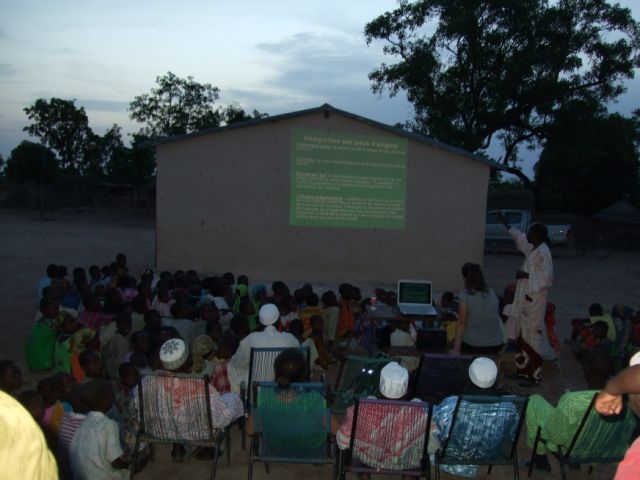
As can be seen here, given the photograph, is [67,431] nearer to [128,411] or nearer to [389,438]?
[128,411]

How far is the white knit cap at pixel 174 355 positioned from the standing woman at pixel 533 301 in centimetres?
372

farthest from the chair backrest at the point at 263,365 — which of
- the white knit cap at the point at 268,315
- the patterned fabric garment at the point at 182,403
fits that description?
the patterned fabric garment at the point at 182,403

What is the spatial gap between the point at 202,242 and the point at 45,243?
7.35m

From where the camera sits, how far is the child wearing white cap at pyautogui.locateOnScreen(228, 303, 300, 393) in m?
4.52

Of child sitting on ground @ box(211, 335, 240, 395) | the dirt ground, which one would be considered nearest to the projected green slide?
the dirt ground

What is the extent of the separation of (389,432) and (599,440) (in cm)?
131

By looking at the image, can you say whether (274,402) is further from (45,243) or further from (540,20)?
(540,20)

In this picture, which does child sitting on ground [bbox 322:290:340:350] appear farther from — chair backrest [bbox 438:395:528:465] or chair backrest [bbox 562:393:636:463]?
chair backrest [bbox 562:393:636:463]

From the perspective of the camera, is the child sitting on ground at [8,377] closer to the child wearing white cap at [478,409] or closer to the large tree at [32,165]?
the child wearing white cap at [478,409]

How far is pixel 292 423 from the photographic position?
11.1 feet

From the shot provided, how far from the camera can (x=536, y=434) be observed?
3.76 metres

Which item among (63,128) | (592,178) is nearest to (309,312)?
(592,178)

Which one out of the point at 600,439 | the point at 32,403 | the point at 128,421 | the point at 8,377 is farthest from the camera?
the point at 128,421

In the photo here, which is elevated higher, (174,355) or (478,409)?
(174,355)
